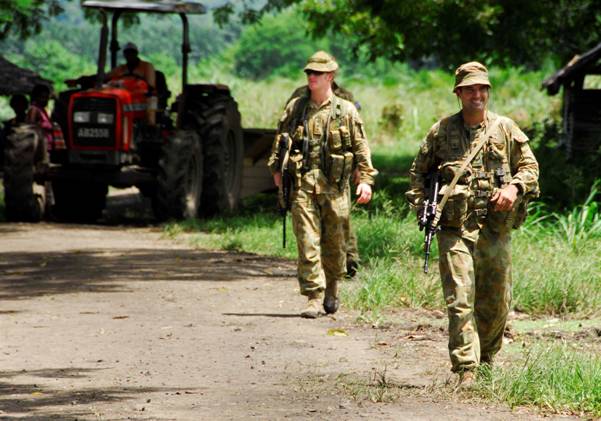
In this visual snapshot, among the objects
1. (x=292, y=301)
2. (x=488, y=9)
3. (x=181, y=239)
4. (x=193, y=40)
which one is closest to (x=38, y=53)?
(x=193, y=40)

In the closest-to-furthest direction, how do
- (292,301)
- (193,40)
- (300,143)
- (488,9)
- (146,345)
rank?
(146,345)
(300,143)
(292,301)
(488,9)
(193,40)

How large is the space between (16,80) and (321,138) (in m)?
13.6

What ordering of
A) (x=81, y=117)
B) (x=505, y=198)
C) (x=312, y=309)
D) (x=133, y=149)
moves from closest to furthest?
(x=505, y=198) → (x=312, y=309) → (x=81, y=117) → (x=133, y=149)

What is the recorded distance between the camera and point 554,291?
439 inches

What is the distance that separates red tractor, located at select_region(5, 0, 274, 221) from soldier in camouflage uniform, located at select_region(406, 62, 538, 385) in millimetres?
10348

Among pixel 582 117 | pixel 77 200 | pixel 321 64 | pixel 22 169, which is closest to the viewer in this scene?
pixel 321 64

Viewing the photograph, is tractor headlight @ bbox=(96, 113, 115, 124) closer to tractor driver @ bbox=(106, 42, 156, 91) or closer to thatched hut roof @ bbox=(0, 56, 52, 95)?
tractor driver @ bbox=(106, 42, 156, 91)

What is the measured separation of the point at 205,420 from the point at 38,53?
2332 inches

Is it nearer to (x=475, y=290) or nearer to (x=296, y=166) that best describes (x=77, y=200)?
(x=296, y=166)

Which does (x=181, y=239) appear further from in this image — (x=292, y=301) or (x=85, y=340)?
(x=85, y=340)

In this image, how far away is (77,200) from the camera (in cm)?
1966

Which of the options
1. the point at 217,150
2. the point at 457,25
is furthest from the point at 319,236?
the point at 457,25

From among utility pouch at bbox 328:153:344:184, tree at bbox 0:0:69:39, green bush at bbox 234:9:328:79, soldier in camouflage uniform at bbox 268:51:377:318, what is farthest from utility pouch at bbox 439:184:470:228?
green bush at bbox 234:9:328:79

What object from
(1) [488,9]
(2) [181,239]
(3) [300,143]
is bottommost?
(2) [181,239]
